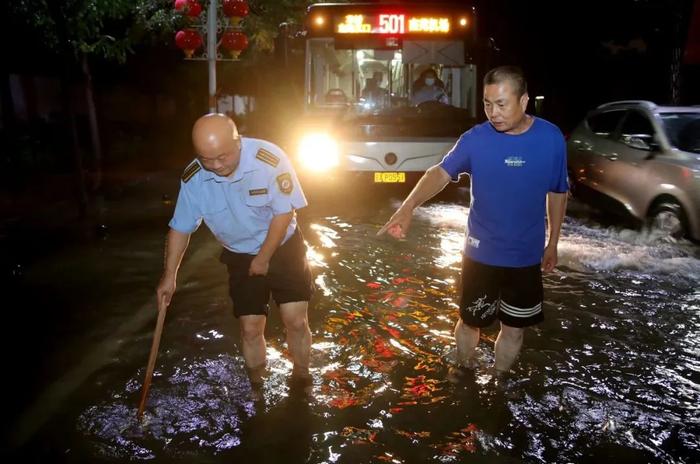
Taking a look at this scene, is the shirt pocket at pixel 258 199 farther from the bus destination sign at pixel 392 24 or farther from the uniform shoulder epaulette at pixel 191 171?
the bus destination sign at pixel 392 24

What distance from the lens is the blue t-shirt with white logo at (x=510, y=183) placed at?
349 cm

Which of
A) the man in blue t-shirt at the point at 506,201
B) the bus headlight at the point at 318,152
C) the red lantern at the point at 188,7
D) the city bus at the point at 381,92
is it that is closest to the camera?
the man in blue t-shirt at the point at 506,201

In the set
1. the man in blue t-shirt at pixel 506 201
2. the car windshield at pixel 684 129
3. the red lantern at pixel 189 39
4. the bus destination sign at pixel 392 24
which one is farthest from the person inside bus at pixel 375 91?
the man in blue t-shirt at pixel 506 201

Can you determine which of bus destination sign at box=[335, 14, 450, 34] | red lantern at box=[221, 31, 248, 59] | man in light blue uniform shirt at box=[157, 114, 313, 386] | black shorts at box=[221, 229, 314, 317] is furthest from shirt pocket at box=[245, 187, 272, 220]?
red lantern at box=[221, 31, 248, 59]

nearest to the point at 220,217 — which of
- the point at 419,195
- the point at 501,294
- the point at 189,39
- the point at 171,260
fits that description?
the point at 171,260

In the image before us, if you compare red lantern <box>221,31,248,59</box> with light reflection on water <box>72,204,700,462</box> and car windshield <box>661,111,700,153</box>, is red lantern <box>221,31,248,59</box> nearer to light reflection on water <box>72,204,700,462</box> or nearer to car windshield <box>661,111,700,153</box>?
light reflection on water <box>72,204,700,462</box>

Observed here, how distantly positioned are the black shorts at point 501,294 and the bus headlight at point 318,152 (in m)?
6.24

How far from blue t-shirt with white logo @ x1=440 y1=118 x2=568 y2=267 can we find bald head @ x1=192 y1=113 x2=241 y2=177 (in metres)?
1.28

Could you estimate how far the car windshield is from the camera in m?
7.92

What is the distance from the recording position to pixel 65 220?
9.94 meters

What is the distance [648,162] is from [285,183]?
6.30 metres

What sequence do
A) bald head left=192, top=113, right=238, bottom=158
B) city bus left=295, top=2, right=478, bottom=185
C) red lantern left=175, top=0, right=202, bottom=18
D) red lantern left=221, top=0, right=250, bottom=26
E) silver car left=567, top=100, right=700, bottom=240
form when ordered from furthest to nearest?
red lantern left=221, top=0, right=250, bottom=26 < red lantern left=175, top=0, right=202, bottom=18 < city bus left=295, top=2, right=478, bottom=185 < silver car left=567, top=100, right=700, bottom=240 < bald head left=192, top=113, right=238, bottom=158

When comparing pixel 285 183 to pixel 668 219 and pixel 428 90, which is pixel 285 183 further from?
pixel 428 90

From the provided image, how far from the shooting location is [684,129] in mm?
8180
